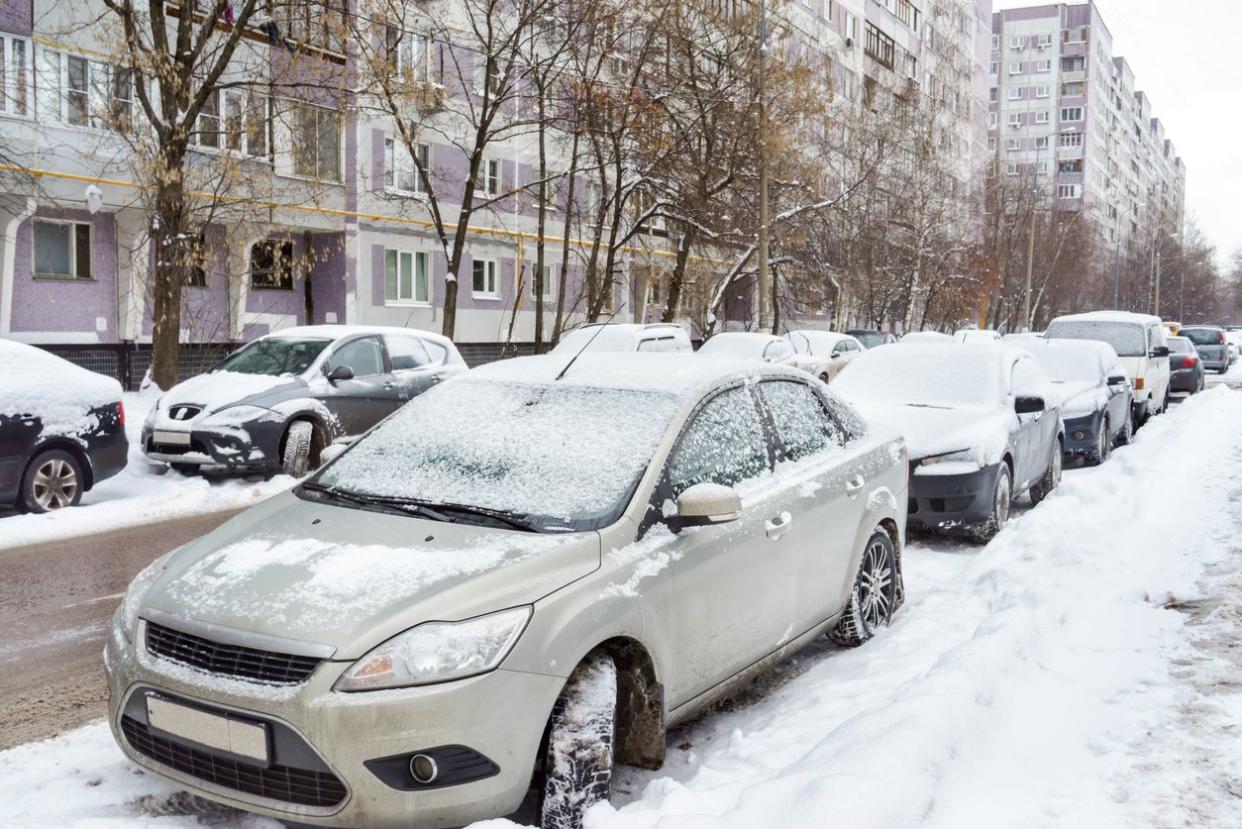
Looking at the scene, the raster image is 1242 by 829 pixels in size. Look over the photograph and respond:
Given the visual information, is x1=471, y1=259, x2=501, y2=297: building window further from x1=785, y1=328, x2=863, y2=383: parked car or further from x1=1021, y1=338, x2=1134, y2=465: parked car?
x1=1021, y1=338, x2=1134, y2=465: parked car

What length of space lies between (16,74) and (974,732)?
2163cm

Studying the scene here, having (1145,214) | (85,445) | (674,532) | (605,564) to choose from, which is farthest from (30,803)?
(1145,214)

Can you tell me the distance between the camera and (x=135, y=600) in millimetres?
3686

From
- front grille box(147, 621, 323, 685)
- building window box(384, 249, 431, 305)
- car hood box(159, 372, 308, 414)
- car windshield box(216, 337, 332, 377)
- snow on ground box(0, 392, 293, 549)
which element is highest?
building window box(384, 249, 431, 305)

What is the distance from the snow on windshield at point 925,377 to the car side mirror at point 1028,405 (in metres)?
0.17

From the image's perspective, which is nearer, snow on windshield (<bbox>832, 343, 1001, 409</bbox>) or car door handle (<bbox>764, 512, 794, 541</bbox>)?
car door handle (<bbox>764, 512, 794, 541</bbox>)

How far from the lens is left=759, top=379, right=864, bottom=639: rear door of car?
4.87 metres

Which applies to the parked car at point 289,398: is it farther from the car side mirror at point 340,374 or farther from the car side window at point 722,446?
the car side window at point 722,446

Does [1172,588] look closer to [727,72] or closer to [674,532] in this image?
[674,532]

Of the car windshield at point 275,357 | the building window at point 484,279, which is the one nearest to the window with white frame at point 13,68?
the car windshield at point 275,357

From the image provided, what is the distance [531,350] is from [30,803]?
28.3m

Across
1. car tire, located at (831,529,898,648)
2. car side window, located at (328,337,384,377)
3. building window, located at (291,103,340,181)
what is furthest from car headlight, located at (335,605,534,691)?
building window, located at (291,103,340,181)

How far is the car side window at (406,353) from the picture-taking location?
12.8 meters

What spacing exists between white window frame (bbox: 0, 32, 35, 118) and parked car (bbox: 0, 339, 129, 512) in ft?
42.5
